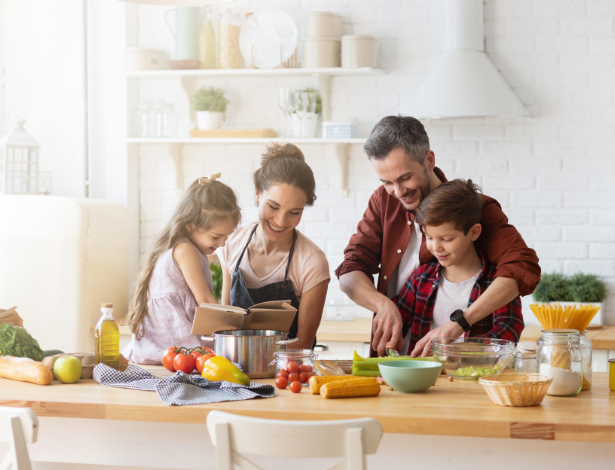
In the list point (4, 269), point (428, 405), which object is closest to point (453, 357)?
point (428, 405)

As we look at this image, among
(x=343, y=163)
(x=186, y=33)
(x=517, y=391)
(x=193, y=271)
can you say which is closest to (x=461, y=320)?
(x=517, y=391)

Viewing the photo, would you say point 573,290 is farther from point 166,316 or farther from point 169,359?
point 169,359

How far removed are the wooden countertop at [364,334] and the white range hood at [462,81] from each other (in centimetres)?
109

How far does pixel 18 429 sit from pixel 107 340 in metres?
0.48

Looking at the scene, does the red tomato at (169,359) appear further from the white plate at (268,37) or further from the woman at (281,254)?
the white plate at (268,37)

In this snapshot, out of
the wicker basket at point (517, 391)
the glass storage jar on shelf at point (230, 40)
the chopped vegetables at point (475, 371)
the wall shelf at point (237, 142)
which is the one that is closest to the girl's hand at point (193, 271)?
the chopped vegetables at point (475, 371)

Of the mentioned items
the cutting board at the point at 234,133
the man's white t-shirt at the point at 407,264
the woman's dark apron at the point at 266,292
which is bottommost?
the woman's dark apron at the point at 266,292

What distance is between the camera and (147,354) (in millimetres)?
2096

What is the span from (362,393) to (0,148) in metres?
2.79

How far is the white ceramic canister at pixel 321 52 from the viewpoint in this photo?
3.68m

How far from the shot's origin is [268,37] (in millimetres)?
3760

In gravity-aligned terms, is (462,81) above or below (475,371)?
above

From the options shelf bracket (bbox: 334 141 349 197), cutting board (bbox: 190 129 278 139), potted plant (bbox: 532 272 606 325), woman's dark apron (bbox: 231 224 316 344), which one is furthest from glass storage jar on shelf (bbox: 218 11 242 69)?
potted plant (bbox: 532 272 606 325)

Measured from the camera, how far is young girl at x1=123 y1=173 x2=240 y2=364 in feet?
7.01
